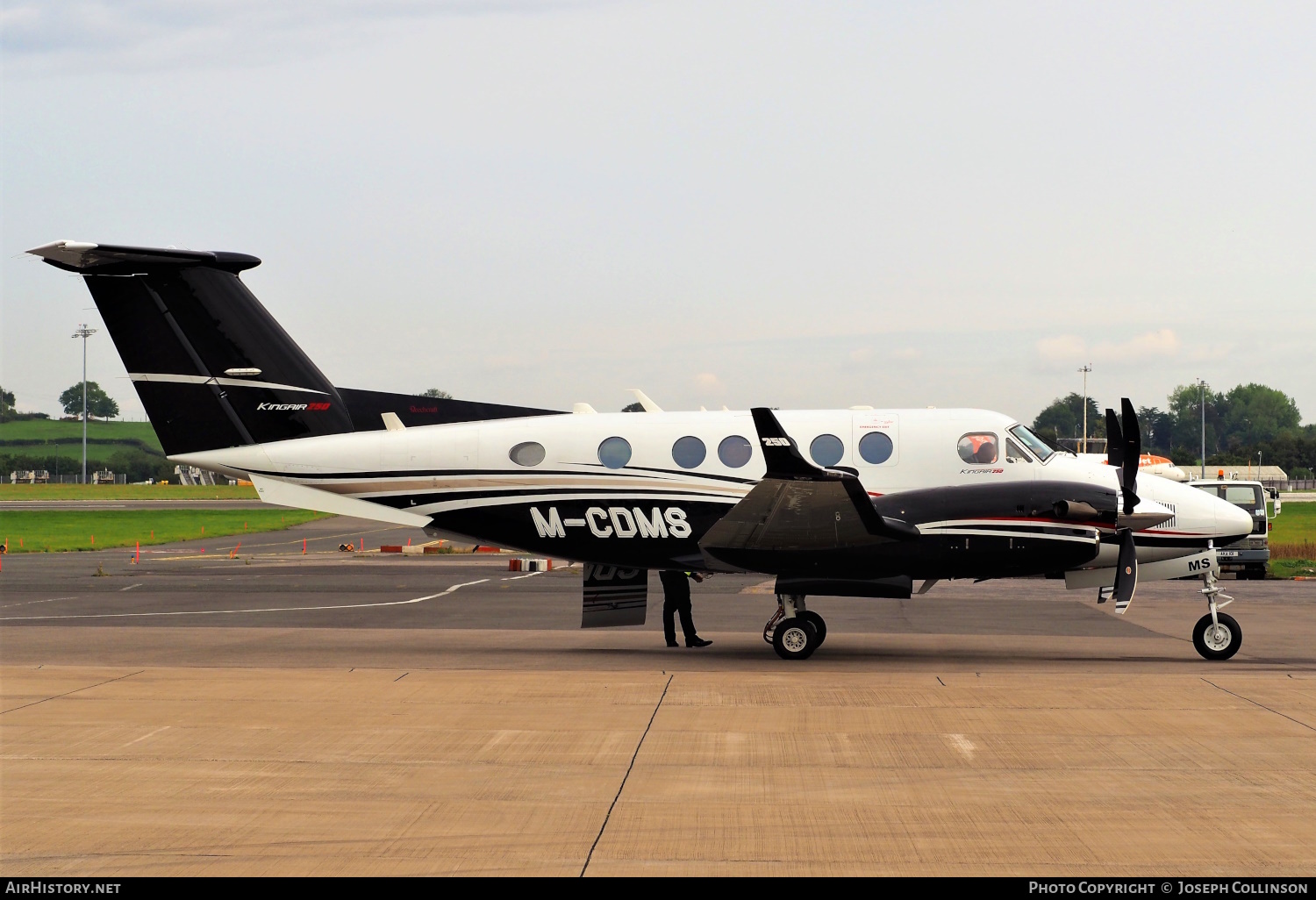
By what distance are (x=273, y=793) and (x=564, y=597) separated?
15279mm

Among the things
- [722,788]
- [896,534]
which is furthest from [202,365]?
[722,788]

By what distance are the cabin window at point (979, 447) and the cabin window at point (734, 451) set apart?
9.03ft

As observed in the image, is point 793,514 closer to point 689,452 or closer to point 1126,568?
point 689,452

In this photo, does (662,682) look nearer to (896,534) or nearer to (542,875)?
(896,534)

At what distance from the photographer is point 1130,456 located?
13.8 metres

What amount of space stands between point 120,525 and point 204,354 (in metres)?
43.2

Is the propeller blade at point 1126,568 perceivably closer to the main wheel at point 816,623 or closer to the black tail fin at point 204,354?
the main wheel at point 816,623

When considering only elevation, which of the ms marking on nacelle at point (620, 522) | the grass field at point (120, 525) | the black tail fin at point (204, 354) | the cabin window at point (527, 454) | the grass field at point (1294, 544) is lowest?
the grass field at point (120, 525)

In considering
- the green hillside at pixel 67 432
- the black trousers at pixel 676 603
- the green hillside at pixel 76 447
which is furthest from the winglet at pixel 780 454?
the green hillside at pixel 67 432

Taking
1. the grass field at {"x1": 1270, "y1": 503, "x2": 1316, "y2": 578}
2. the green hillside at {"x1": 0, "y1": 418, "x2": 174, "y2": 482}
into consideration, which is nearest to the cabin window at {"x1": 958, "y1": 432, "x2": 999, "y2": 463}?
the grass field at {"x1": 1270, "y1": 503, "x2": 1316, "y2": 578}

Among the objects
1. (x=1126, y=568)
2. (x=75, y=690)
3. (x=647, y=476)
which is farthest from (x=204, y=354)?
(x=1126, y=568)

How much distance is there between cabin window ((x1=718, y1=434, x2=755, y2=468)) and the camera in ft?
49.6

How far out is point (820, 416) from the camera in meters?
15.2

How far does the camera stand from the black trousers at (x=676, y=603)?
15641 mm
